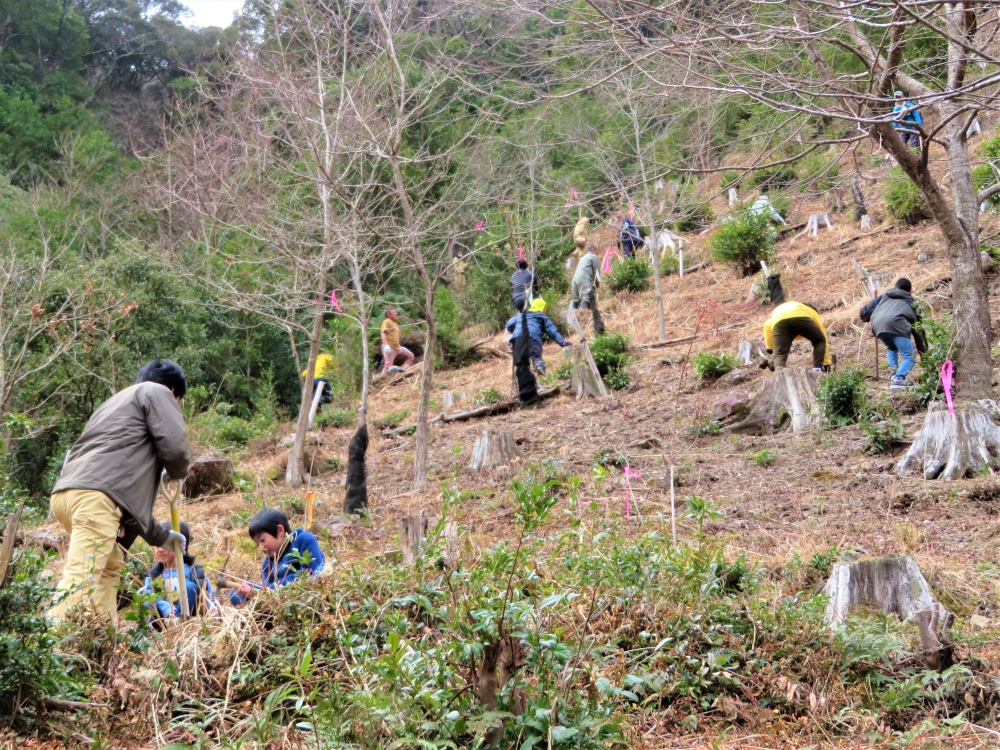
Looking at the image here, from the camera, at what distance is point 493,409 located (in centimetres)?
1306

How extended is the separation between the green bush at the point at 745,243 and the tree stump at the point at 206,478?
10.7 meters

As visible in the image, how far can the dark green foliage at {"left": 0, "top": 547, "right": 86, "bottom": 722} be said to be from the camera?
9.73 ft

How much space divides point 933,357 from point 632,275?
41.2 feet

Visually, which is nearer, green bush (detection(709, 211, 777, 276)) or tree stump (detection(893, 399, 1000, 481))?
tree stump (detection(893, 399, 1000, 481))

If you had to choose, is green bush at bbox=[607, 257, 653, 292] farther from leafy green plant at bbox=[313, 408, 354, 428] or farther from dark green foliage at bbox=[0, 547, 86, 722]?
dark green foliage at bbox=[0, 547, 86, 722]

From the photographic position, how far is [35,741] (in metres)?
2.98

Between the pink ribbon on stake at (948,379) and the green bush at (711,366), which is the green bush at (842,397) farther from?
the green bush at (711,366)

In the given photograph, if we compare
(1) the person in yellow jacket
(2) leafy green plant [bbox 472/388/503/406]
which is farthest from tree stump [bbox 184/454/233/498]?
(1) the person in yellow jacket

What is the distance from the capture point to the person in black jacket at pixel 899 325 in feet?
30.6

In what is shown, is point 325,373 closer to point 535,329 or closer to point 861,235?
point 535,329

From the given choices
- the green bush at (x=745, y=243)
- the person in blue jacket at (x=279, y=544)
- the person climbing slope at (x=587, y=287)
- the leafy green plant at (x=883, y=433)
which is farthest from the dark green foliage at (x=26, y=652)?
the green bush at (x=745, y=243)

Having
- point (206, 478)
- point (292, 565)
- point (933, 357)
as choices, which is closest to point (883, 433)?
point (933, 357)

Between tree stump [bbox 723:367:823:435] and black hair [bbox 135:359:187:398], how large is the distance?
6249 mm

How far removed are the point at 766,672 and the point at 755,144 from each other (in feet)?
16.8
